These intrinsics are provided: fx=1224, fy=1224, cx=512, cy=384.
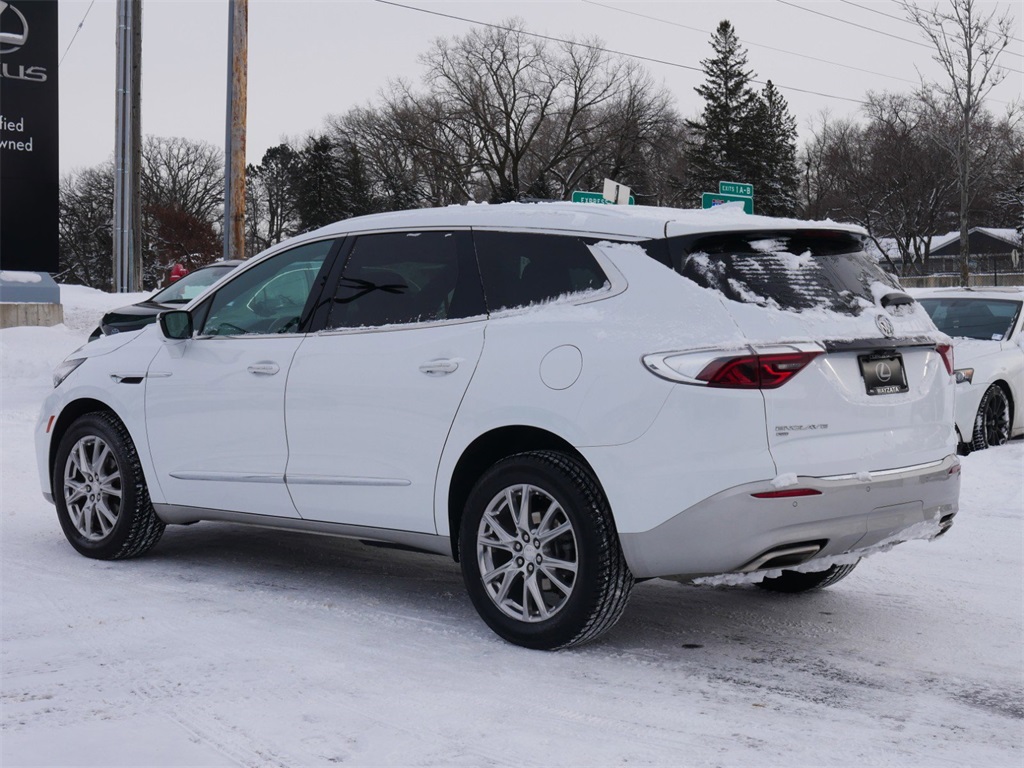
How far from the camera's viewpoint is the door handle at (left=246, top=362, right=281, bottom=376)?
19.2 ft

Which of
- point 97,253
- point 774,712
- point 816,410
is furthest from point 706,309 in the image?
point 97,253

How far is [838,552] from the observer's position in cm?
469

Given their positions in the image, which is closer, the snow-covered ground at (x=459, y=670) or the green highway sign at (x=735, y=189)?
the snow-covered ground at (x=459, y=670)

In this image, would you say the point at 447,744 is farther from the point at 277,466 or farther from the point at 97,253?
the point at 97,253

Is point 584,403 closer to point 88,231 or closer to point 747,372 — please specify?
point 747,372

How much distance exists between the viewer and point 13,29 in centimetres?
2098

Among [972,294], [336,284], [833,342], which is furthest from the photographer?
[972,294]

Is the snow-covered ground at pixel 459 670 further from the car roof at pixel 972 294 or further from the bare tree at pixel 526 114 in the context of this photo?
the bare tree at pixel 526 114

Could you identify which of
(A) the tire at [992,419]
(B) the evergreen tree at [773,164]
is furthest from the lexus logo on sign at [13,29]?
(B) the evergreen tree at [773,164]

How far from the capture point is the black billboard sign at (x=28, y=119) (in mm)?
20828

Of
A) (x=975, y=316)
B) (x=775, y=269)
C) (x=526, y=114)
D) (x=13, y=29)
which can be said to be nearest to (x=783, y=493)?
(x=775, y=269)

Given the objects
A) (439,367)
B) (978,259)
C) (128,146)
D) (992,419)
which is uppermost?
(978,259)

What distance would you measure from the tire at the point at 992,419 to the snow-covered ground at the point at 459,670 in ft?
15.7

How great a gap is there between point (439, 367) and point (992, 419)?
8216 millimetres
